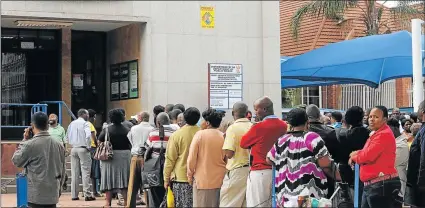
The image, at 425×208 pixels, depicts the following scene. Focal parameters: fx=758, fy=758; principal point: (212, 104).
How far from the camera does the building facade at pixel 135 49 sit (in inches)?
718

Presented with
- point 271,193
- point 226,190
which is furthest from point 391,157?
point 226,190

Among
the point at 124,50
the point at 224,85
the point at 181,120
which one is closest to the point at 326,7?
the point at 224,85

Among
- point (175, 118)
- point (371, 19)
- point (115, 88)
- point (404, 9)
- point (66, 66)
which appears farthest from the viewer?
point (371, 19)

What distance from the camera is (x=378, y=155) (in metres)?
8.74

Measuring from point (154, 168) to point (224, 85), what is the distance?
7.47m

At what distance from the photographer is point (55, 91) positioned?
68.5 ft

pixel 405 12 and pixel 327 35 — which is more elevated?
pixel 405 12

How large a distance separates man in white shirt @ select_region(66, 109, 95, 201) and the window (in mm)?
17219

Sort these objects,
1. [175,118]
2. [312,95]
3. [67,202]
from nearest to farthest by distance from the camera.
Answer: [175,118], [67,202], [312,95]

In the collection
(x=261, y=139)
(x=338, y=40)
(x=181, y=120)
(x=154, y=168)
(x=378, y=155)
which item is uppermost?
(x=338, y=40)

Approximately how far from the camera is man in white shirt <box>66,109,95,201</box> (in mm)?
15688

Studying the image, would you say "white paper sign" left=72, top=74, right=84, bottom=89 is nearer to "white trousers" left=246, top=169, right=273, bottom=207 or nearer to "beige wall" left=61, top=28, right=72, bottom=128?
"beige wall" left=61, top=28, right=72, bottom=128

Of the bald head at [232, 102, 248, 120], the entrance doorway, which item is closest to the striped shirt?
the bald head at [232, 102, 248, 120]

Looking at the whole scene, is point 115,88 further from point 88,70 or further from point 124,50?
point 88,70
